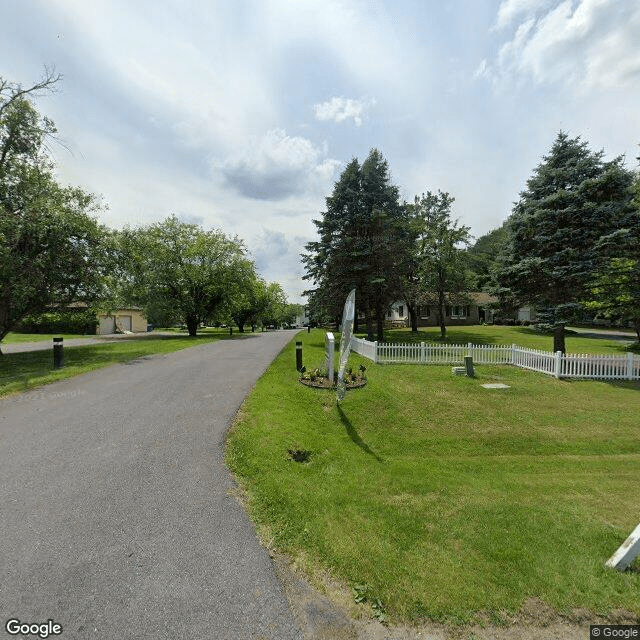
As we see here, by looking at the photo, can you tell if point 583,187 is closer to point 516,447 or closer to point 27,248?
point 516,447

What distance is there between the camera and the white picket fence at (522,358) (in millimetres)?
12984

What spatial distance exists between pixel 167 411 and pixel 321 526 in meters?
5.26

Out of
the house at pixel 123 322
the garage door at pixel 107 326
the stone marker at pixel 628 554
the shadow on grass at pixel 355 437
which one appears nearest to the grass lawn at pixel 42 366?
the shadow on grass at pixel 355 437

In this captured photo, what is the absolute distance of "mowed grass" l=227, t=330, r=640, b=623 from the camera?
326cm

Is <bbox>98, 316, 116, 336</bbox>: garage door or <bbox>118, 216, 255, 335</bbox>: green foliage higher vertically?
<bbox>118, 216, 255, 335</bbox>: green foliage

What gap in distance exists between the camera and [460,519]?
14.2 ft

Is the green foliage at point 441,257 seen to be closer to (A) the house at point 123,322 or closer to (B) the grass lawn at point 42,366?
(B) the grass lawn at point 42,366

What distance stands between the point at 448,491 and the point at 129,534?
4592mm

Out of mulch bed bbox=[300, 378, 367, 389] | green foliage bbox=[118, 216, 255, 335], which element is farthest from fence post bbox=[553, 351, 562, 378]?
green foliage bbox=[118, 216, 255, 335]

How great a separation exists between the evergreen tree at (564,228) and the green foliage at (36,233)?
22.8m

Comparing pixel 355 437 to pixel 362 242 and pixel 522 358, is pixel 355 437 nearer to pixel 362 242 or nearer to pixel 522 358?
pixel 522 358

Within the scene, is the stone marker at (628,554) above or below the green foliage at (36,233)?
below

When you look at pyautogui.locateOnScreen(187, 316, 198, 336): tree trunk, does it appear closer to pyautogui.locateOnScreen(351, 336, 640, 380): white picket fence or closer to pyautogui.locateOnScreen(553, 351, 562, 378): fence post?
pyautogui.locateOnScreen(351, 336, 640, 380): white picket fence

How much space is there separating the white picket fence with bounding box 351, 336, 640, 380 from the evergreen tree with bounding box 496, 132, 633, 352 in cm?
316
